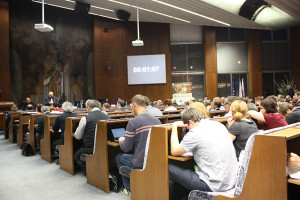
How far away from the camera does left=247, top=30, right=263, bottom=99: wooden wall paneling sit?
1362cm

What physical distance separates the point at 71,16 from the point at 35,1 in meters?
1.79

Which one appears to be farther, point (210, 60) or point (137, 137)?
point (210, 60)

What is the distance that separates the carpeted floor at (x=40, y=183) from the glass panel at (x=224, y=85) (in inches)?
428

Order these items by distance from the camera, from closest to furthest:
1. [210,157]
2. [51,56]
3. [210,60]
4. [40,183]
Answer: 1. [210,157]
2. [40,183]
3. [51,56]
4. [210,60]

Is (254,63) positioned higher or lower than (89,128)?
higher

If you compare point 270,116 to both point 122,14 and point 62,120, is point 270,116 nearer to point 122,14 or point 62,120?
point 62,120

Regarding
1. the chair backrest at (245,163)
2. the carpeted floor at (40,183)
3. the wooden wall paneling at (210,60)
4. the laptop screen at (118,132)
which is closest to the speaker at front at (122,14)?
the wooden wall paneling at (210,60)

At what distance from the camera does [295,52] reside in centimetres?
1338

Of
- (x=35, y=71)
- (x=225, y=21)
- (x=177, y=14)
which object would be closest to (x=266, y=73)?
(x=225, y=21)

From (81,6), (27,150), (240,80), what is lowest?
(27,150)

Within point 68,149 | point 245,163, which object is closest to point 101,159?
point 68,149

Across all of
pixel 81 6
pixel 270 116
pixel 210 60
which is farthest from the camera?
pixel 210 60

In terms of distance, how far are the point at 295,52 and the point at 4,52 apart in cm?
1398

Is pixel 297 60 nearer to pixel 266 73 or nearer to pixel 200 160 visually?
pixel 266 73
